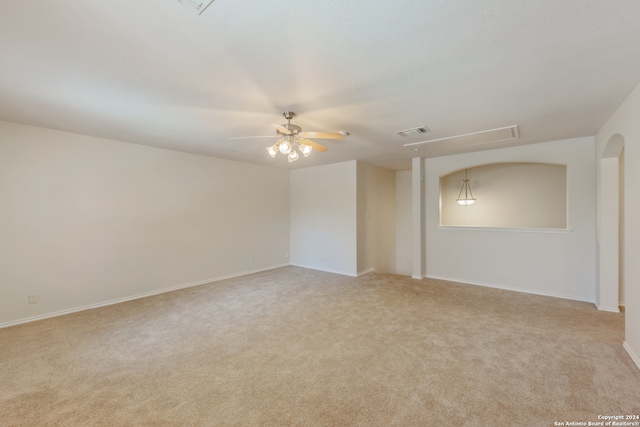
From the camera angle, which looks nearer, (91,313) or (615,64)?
(615,64)

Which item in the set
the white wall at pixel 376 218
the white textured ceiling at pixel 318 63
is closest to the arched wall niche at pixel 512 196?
the white wall at pixel 376 218

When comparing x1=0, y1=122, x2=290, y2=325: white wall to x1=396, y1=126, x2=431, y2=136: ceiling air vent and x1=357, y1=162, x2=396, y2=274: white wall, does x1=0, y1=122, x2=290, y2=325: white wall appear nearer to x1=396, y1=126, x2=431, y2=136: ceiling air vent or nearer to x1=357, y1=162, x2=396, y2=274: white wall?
x1=357, y1=162, x2=396, y2=274: white wall

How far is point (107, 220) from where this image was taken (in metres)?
3.80

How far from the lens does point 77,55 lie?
1776mm

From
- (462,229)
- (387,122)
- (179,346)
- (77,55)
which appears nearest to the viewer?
(77,55)

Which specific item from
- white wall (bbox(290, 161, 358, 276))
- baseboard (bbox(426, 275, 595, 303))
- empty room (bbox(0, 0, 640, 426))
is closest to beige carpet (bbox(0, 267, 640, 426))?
empty room (bbox(0, 0, 640, 426))

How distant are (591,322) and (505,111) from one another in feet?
8.81

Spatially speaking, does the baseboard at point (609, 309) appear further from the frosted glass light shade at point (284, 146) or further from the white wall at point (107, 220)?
the white wall at point (107, 220)

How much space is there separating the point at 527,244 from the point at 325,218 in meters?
3.66

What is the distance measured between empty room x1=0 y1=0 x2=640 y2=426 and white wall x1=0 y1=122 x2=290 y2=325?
0.09 feet

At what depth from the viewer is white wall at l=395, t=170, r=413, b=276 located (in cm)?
656

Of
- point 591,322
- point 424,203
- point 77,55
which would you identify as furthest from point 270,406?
point 424,203

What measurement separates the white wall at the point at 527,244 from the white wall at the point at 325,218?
1.53m

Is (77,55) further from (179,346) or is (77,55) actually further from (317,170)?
(317,170)
